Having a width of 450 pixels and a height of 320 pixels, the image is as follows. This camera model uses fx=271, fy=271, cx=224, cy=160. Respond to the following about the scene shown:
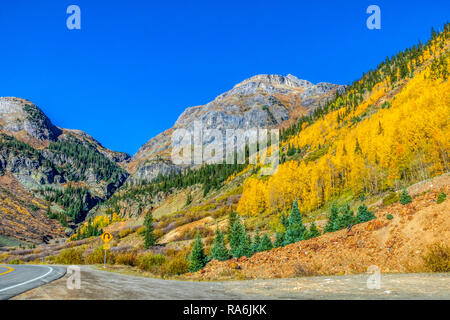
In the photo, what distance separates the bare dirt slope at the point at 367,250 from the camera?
14344 mm

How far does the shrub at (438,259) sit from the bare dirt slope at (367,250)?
1.37 feet

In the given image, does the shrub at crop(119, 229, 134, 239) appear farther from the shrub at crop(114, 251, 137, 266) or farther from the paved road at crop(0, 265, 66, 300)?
the paved road at crop(0, 265, 66, 300)

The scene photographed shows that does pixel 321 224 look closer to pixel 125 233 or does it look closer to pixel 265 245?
pixel 265 245

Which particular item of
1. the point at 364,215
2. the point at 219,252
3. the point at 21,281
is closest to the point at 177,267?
the point at 219,252

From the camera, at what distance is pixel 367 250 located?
16.2 m

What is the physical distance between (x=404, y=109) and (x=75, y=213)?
685 ft

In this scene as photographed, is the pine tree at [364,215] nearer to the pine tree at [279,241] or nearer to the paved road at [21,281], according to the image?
the pine tree at [279,241]

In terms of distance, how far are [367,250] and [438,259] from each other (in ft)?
15.9

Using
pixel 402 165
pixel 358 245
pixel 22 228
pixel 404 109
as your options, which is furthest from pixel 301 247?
pixel 22 228

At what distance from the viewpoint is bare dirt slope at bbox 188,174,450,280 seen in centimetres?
1434

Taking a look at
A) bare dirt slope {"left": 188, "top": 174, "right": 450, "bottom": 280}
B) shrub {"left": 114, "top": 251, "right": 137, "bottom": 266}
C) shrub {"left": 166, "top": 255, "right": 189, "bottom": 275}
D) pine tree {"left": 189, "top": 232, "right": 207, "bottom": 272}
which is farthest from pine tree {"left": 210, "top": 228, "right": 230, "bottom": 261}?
shrub {"left": 114, "top": 251, "right": 137, "bottom": 266}

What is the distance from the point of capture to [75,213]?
7756 inches

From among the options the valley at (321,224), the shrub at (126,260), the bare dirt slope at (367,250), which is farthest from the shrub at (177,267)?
the shrub at (126,260)
